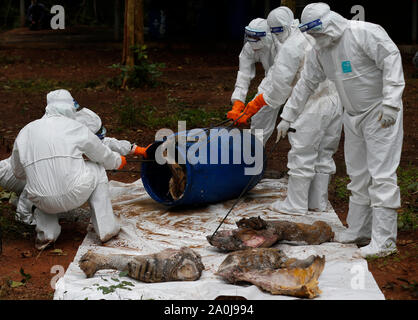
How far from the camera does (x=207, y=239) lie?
527cm

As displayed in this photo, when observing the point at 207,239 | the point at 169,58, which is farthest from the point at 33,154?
the point at 169,58

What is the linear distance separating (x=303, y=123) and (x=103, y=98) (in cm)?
551

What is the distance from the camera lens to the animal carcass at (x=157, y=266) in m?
4.58

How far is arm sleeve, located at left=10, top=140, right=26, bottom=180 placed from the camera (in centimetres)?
535

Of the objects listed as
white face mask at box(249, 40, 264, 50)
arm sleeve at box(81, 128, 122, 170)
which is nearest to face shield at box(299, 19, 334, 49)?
white face mask at box(249, 40, 264, 50)

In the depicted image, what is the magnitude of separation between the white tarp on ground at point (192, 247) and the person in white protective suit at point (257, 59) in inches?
23.5

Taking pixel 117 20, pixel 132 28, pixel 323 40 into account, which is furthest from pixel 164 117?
pixel 117 20

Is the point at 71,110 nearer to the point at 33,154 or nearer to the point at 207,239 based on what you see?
the point at 33,154

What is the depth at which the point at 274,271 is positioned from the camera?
4.46m

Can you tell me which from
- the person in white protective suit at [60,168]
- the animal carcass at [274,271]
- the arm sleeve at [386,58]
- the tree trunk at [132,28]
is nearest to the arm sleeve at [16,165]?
the person in white protective suit at [60,168]

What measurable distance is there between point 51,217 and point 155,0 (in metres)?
11.5

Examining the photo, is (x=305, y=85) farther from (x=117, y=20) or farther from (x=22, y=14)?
(x=22, y=14)

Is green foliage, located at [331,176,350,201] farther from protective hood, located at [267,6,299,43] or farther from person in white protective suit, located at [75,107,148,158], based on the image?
person in white protective suit, located at [75,107,148,158]

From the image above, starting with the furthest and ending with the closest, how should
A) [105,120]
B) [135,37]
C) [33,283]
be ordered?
1. [135,37]
2. [105,120]
3. [33,283]
